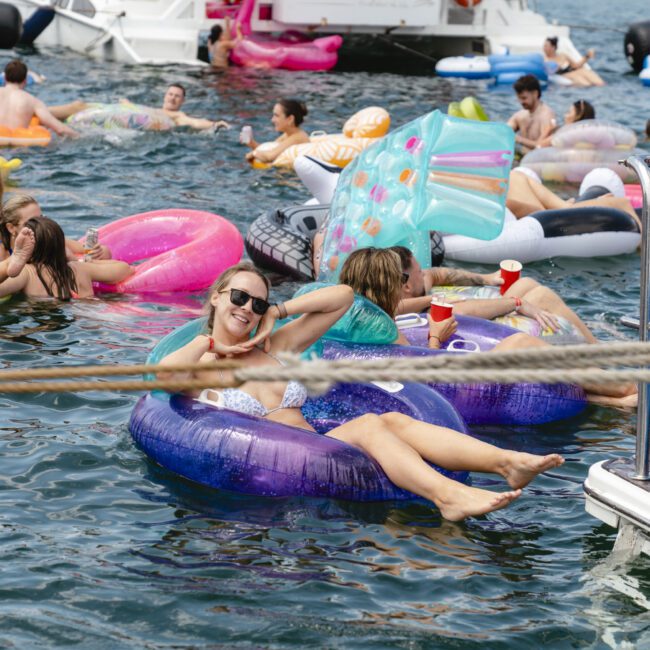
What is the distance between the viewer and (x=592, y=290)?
29.3 ft

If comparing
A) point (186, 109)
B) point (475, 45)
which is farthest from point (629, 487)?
point (475, 45)

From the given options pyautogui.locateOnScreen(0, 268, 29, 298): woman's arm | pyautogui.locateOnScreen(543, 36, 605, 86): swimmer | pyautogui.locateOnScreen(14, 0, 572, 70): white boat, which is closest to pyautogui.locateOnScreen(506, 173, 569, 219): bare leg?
pyautogui.locateOnScreen(0, 268, 29, 298): woman's arm

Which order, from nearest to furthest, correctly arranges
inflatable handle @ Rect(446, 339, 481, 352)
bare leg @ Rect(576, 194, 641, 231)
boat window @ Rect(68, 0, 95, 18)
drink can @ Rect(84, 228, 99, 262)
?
inflatable handle @ Rect(446, 339, 481, 352) < drink can @ Rect(84, 228, 99, 262) < bare leg @ Rect(576, 194, 641, 231) < boat window @ Rect(68, 0, 95, 18)

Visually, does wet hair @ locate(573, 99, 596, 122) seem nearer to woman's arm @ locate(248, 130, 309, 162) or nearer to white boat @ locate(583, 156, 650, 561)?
woman's arm @ locate(248, 130, 309, 162)

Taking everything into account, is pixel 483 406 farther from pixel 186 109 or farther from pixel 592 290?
pixel 186 109

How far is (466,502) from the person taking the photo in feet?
15.3

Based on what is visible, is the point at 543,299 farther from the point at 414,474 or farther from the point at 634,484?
the point at 634,484

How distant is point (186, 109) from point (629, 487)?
496 inches

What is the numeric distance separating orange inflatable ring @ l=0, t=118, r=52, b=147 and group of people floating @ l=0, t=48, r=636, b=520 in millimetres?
4432

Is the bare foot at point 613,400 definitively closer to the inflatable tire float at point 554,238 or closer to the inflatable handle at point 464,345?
the inflatable handle at point 464,345

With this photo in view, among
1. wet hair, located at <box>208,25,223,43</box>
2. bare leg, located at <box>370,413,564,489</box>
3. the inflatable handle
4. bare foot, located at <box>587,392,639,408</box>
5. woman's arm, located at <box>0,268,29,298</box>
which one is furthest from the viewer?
wet hair, located at <box>208,25,223,43</box>

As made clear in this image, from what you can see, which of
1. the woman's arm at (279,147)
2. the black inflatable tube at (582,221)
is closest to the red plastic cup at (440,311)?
the black inflatable tube at (582,221)

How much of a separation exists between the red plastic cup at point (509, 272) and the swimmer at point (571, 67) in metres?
13.5

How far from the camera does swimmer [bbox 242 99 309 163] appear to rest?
40.5 ft
